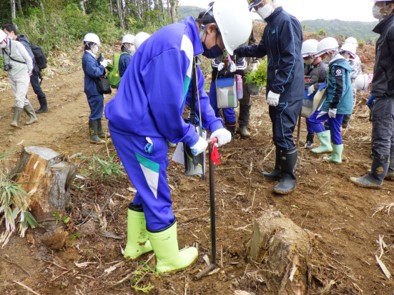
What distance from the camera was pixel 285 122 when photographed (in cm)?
415

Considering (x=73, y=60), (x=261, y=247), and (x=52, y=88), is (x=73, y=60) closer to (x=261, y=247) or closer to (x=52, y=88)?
(x=52, y=88)

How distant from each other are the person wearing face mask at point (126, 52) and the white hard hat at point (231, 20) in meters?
3.76

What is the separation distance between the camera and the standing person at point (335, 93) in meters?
4.81

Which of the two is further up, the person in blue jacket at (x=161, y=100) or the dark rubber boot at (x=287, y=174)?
the person in blue jacket at (x=161, y=100)

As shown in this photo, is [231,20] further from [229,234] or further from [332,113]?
[332,113]

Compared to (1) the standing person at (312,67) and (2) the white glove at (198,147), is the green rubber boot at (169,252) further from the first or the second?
(1) the standing person at (312,67)

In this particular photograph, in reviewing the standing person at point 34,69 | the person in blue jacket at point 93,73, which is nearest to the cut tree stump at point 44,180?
the person in blue jacket at point 93,73

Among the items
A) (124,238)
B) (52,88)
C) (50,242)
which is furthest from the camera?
(52,88)

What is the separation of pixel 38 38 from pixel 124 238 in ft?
44.8

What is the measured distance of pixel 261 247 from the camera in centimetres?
273

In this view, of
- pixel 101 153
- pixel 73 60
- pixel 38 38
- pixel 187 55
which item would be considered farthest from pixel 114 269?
pixel 38 38

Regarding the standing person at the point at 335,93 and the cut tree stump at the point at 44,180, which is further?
the standing person at the point at 335,93

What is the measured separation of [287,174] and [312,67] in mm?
2169

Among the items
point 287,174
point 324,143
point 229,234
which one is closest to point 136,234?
point 229,234
